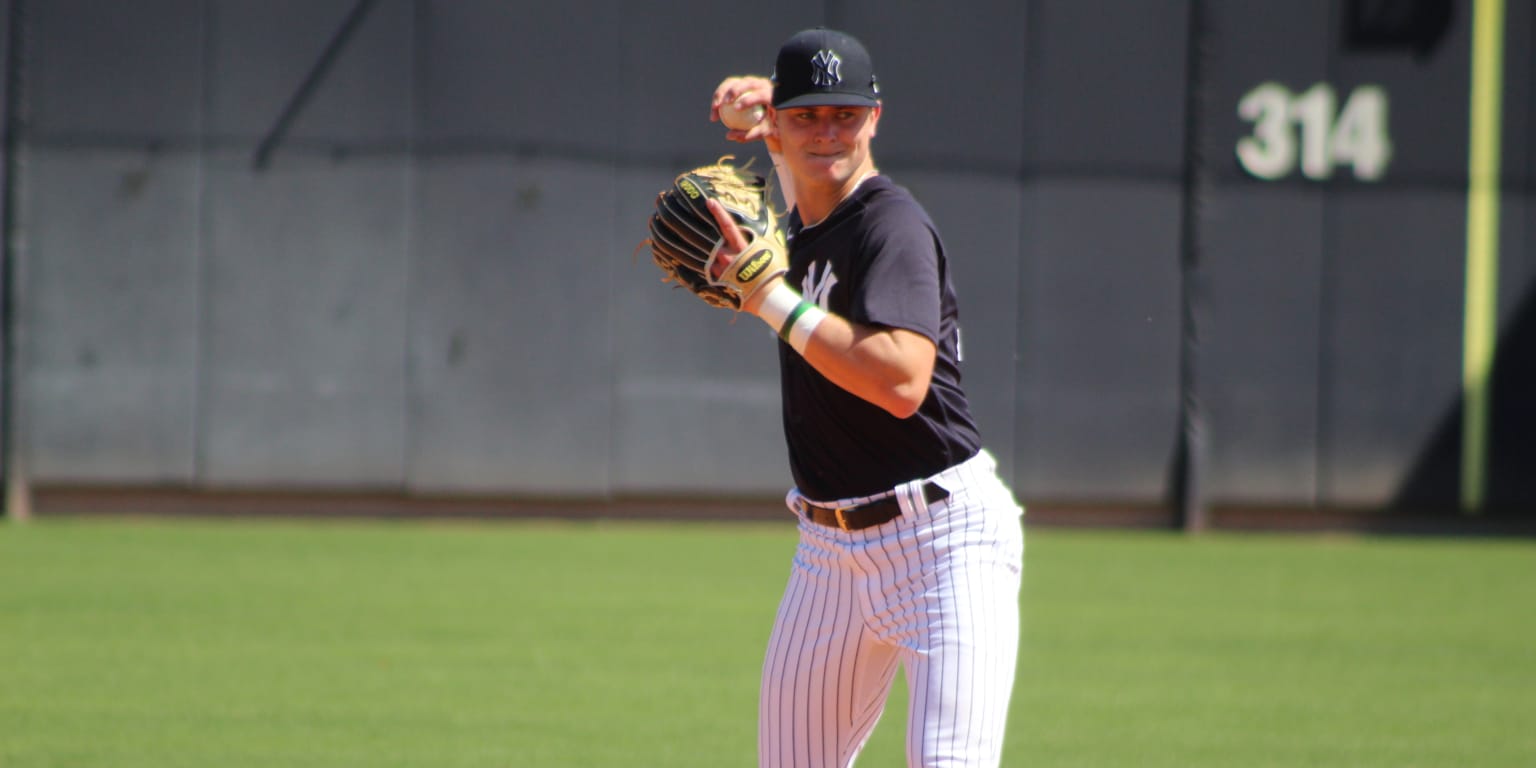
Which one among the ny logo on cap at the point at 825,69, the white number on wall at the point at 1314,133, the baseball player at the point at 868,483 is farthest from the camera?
the white number on wall at the point at 1314,133

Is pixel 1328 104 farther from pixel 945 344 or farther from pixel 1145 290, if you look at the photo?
pixel 945 344

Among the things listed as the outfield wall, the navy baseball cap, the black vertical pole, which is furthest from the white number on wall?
the navy baseball cap

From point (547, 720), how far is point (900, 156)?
9337mm

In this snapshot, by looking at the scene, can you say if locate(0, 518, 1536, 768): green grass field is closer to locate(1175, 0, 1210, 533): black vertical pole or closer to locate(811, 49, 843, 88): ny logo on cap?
locate(1175, 0, 1210, 533): black vertical pole

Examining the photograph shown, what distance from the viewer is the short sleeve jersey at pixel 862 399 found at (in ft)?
12.0

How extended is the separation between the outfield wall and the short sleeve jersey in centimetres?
1172

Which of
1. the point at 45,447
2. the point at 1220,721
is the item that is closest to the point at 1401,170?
the point at 1220,721

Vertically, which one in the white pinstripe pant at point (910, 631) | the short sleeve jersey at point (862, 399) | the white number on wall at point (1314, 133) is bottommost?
the white pinstripe pant at point (910, 631)

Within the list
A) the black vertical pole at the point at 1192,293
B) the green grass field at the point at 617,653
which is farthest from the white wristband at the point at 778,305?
the black vertical pole at the point at 1192,293

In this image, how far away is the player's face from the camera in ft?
12.5

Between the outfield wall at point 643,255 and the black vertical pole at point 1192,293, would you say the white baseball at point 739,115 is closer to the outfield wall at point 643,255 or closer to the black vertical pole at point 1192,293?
the outfield wall at point 643,255

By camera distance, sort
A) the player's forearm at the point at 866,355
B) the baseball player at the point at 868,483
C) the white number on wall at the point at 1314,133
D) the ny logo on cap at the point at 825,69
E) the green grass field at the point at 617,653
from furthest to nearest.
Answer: the white number on wall at the point at 1314,133 < the green grass field at the point at 617,653 < the ny logo on cap at the point at 825,69 < the baseball player at the point at 868,483 < the player's forearm at the point at 866,355

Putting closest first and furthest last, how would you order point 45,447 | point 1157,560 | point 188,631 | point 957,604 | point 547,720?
point 957,604 → point 547,720 → point 188,631 → point 1157,560 → point 45,447

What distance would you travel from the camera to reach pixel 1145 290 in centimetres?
1590
